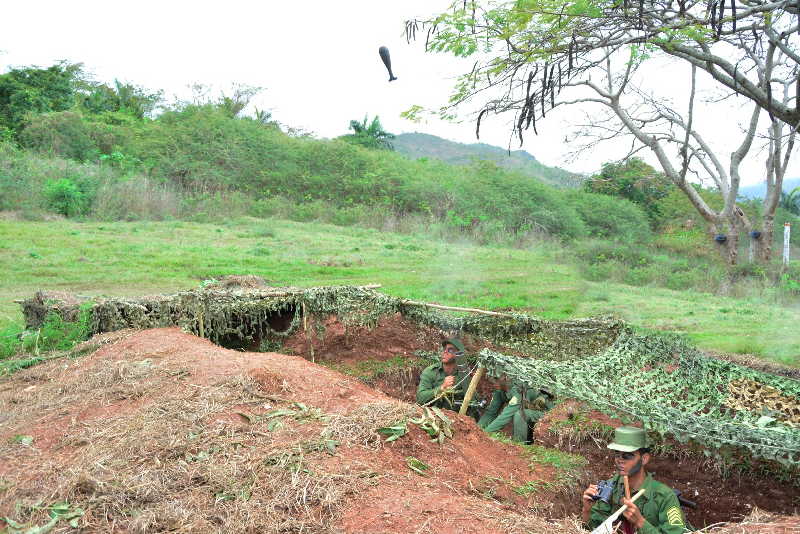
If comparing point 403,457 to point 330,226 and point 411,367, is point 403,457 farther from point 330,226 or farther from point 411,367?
point 330,226

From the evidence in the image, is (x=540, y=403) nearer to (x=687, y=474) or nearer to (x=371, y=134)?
(x=687, y=474)

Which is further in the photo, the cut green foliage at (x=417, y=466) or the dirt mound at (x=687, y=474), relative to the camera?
the dirt mound at (x=687, y=474)

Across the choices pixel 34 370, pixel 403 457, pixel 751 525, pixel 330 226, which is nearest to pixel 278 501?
pixel 403 457

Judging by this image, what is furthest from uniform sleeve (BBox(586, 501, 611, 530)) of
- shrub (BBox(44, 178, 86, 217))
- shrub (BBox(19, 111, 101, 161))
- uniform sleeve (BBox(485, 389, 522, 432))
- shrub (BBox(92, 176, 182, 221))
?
shrub (BBox(19, 111, 101, 161))

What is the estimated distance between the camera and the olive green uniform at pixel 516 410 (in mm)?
7488

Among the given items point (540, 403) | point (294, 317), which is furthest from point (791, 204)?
point (294, 317)

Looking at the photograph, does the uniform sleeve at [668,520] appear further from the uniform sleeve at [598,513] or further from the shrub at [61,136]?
the shrub at [61,136]

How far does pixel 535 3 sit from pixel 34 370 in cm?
686

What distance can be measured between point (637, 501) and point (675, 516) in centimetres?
27

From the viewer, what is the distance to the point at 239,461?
4.30 metres

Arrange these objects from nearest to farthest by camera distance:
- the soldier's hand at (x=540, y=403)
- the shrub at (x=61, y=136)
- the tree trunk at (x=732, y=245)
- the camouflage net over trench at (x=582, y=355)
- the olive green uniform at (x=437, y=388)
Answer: the camouflage net over trench at (x=582, y=355), the olive green uniform at (x=437, y=388), the soldier's hand at (x=540, y=403), the tree trunk at (x=732, y=245), the shrub at (x=61, y=136)

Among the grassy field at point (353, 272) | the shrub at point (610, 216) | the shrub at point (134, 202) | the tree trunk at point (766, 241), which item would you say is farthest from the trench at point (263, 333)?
the shrub at point (610, 216)

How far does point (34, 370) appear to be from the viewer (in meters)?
7.89

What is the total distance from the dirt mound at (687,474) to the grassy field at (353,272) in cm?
472
